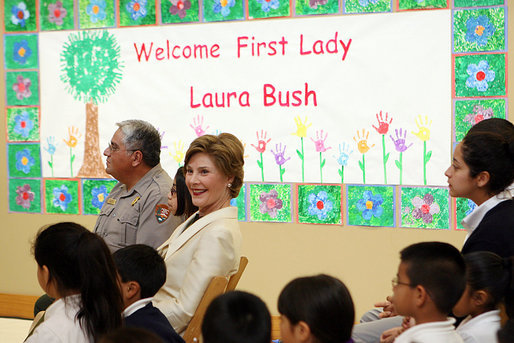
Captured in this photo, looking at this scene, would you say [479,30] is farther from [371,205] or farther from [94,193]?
[94,193]

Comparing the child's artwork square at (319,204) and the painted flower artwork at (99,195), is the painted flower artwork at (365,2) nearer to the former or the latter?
the child's artwork square at (319,204)

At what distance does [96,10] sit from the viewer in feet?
15.4

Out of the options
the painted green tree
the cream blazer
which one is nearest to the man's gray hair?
the cream blazer

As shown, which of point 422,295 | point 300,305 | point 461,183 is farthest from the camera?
point 461,183

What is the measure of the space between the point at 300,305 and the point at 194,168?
1.13 meters

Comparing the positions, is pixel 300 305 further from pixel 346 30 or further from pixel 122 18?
pixel 122 18

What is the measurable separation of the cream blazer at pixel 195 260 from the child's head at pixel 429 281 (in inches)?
31.9

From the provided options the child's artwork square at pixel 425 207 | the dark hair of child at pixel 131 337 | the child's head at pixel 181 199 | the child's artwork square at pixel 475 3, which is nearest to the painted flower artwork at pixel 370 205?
the child's artwork square at pixel 425 207

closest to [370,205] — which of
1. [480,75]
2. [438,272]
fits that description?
[480,75]

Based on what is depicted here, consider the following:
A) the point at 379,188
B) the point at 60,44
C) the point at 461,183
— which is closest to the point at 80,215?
the point at 60,44

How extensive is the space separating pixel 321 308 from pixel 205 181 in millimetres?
1085

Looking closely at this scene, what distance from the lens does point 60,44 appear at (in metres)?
4.80

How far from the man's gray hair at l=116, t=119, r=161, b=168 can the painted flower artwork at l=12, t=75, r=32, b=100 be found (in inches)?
73.1

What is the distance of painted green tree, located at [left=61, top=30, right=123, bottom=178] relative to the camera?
15.3ft
